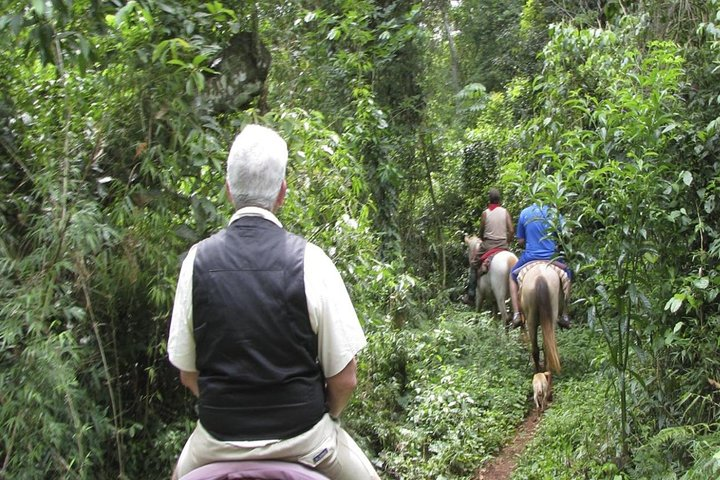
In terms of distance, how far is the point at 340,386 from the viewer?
266cm

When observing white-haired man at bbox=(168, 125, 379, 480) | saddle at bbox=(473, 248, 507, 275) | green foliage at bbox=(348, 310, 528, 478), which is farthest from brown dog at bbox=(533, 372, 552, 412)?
white-haired man at bbox=(168, 125, 379, 480)

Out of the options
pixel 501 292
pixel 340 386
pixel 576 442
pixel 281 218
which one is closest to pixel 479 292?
pixel 501 292

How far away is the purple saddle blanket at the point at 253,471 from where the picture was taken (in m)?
2.36

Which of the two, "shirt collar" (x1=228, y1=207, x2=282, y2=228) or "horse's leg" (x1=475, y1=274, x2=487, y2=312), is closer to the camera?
"shirt collar" (x1=228, y1=207, x2=282, y2=228)

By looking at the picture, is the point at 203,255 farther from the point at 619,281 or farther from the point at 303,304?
the point at 619,281

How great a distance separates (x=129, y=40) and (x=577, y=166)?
113 inches

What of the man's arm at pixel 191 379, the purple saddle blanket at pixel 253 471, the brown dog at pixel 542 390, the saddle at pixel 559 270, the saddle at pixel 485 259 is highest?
the man's arm at pixel 191 379

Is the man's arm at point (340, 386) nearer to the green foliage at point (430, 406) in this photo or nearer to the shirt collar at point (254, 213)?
the shirt collar at point (254, 213)

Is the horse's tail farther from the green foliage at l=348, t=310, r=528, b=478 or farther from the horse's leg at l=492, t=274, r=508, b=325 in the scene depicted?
the horse's leg at l=492, t=274, r=508, b=325

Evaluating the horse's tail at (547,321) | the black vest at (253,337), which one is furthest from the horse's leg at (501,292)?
the black vest at (253,337)

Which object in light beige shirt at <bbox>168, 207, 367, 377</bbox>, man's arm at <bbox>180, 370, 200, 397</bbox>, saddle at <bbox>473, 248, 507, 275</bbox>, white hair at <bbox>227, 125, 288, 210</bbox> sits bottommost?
saddle at <bbox>473, 248, 507, 275</bbox>

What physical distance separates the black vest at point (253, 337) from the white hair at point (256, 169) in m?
0.17

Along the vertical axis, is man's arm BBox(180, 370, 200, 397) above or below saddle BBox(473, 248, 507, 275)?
above

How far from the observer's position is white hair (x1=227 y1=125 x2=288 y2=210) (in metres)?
2.56
